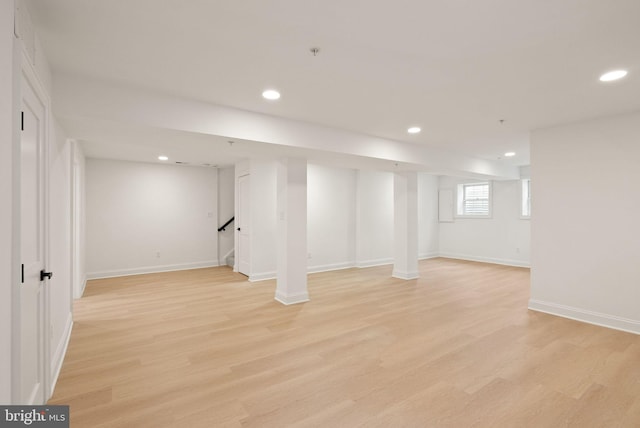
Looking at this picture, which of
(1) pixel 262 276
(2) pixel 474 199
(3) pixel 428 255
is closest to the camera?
(1) pixel 262 276

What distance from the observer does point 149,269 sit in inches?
266

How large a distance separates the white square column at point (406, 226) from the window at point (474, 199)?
322cm

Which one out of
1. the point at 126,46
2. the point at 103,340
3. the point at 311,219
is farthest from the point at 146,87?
the point at 311,219

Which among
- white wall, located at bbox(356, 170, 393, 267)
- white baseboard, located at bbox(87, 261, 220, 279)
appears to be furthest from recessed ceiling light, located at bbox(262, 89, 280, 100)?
white baseboard, located at bbox(87, 261, 220, 279)

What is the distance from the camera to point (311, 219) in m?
6.89

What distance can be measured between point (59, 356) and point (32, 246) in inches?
56.2

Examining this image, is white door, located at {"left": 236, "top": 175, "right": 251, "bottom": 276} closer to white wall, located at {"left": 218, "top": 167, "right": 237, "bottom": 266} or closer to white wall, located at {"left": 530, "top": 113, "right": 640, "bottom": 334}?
white wall, located at {"left": 218, "top": 167, "right": 237, "bottom": 266}

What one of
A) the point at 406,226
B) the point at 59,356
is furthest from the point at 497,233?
the point at 59,356

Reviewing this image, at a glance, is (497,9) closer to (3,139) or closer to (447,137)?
(3,139)

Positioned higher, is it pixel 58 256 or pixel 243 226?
pixel 243 226

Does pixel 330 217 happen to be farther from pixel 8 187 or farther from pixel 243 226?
pixel 8 187

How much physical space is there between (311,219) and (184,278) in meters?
2.90

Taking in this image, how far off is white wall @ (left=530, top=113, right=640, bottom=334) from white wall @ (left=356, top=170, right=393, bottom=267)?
3777 mm

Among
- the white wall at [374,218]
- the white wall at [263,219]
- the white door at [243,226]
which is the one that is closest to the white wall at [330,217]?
the white wall at [374,218]
